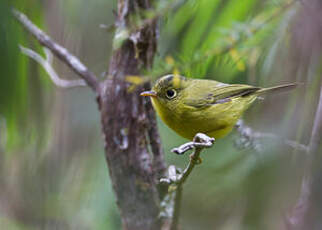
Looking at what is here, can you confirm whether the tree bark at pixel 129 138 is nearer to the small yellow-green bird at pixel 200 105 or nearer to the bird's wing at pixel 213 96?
the small yellow-green bird at pixel 200 105

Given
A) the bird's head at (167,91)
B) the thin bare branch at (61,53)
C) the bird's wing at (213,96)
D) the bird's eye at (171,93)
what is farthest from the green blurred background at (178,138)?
the bird's eye at (171,93)

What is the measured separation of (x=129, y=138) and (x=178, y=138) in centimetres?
102

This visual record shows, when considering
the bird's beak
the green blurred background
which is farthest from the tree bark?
the green blurred background

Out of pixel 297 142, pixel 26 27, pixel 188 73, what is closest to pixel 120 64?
pixel 26 27

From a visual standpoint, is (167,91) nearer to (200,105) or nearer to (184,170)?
(200,105)

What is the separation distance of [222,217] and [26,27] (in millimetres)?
1571

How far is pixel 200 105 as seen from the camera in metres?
2.57

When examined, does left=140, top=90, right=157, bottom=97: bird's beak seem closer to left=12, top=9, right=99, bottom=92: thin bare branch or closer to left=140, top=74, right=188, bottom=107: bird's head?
left=140, top=74, right=188, bottom=107: bird's head

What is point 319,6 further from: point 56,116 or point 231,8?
point 56,116

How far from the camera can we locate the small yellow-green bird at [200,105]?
2.43 m

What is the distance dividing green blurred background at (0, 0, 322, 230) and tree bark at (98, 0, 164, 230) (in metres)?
0.19

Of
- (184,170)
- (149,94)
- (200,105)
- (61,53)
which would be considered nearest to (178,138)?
(200,105)

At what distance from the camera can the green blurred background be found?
1304mm

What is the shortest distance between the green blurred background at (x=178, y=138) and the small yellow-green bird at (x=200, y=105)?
15cm
